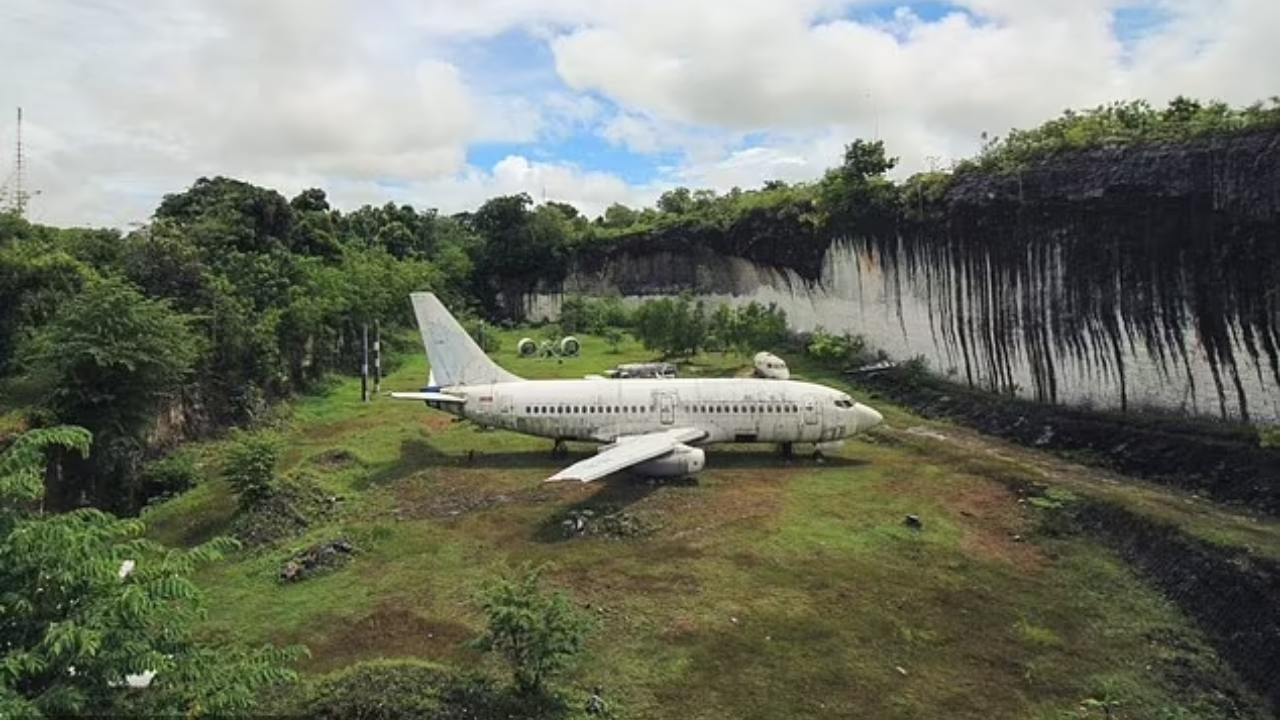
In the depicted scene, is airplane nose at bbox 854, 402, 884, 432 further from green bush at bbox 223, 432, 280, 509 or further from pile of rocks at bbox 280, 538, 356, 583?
green bush at bbox 223, 432, 280, 509

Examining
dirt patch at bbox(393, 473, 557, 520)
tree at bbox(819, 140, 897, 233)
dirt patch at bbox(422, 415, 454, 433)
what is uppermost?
tree at bbox(819, 140, 897, 233)

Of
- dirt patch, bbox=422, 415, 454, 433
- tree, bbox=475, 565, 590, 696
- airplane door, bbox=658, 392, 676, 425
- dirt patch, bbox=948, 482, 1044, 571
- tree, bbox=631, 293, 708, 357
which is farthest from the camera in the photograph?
tree, bbox=631, 293, 708, 357

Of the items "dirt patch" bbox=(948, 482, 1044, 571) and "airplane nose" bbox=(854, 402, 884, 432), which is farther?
"airplane nose" bbox=(854, 402, 884, 432)

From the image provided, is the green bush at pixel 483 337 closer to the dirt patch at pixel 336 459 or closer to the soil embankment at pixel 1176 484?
the dirt patch at pixel 336 459

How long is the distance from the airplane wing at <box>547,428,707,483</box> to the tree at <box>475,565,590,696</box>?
7072mm

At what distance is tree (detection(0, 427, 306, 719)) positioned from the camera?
7785 mm

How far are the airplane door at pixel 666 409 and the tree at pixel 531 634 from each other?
1367 centimetres

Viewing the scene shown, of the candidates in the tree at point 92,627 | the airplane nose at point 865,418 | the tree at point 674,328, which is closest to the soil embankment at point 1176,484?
the airplane nose at point 865,418

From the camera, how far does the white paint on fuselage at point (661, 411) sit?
26703 mm

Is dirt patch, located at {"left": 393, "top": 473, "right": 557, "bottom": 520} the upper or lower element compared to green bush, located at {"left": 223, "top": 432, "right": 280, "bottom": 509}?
lower

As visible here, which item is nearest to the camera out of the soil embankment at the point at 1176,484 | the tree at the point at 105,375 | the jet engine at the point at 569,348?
the soil embankment at the point at 1176,484

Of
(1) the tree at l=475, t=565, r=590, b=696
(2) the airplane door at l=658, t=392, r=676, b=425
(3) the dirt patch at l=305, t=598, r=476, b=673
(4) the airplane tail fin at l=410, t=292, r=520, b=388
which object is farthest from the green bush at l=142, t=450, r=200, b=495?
(1) the tree at l=475, t=565, r=590, b=696

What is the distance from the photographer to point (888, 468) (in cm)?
2630

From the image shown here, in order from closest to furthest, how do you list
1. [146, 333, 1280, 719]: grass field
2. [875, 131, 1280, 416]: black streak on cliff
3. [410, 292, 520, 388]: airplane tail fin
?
[146, 333, 1280, 719]: grass field → [875, 131, 1280, 416]: black streak on cliff → [410, 292, 520, 388]: airplane tail fin
